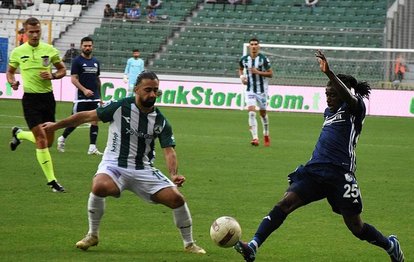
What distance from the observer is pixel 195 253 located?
31.0ft

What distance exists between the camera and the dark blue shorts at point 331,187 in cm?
863

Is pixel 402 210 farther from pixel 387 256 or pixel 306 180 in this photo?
pixel 306 180

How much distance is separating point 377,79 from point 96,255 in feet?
90.2

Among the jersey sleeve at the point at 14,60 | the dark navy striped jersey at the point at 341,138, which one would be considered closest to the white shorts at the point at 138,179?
the dark navy striped jersey at the point at 341,138

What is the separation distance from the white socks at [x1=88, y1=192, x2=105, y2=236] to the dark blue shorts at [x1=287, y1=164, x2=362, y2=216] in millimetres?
1867

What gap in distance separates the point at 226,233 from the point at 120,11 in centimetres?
3549

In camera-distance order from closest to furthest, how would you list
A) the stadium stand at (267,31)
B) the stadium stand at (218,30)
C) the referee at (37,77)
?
1. the referee at (37,77)
2. the stadium stand at (267,31)
3. the stadium stand at (218,30)

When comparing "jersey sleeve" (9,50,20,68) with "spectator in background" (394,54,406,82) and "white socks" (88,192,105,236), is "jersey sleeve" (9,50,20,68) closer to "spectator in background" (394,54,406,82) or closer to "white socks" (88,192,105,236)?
"white socks" (88,192,105,236)

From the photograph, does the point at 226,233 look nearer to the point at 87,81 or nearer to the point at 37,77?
the point at 37,77

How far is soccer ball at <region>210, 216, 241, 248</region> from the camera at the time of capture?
8727 millimetres

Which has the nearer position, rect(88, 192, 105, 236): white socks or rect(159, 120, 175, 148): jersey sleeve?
rect(88, 192, 105, 236): white socks

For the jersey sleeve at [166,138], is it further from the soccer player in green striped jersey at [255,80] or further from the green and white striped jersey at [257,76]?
the green and white striped jersey at [257,76]

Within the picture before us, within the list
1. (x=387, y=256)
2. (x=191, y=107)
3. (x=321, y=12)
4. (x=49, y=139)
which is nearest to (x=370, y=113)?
(x=191, y=107)

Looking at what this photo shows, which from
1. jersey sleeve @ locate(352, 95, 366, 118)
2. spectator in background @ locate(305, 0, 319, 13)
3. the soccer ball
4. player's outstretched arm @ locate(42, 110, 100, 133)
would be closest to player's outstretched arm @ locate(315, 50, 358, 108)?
jersey sleeve @ locate(352, 95, 366, 118)
